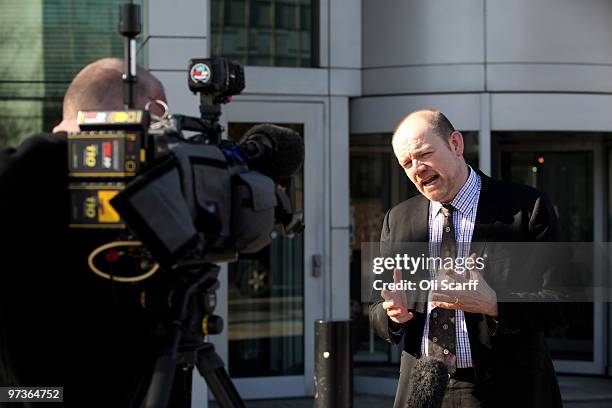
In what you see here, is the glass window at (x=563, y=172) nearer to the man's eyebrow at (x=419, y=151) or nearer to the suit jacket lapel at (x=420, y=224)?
the suit jacket lapel at (x=420, y=224)

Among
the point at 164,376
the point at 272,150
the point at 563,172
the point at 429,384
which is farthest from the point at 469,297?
the point at 563,172

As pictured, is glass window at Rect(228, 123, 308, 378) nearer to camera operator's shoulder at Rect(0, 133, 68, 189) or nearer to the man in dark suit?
the man in dark suit

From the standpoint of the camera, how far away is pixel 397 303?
365 cm

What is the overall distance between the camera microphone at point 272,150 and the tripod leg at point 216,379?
0.53 metres

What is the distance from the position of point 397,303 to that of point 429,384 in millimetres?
285

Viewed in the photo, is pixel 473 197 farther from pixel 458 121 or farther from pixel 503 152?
pixel 503 152

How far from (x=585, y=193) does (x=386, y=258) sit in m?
7.08

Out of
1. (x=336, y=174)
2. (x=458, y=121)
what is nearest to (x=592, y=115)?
(x=458, y=121)

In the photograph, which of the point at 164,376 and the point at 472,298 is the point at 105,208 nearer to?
the point at 164,376

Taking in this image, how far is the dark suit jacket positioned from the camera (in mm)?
3629

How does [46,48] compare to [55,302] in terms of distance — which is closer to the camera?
[55,302]

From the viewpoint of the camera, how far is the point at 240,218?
9.04 feet

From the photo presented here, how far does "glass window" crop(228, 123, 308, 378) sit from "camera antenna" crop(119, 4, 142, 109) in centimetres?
704

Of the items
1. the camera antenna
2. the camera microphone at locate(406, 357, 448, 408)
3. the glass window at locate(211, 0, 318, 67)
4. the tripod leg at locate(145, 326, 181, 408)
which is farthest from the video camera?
the glass window at locate(211, 0, 318, 67)
